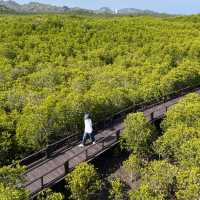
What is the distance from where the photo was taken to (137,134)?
728 inches

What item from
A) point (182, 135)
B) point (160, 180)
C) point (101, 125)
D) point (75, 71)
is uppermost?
point (182, 135)

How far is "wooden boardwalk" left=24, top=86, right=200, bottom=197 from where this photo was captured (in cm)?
1620

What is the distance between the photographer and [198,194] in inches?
533

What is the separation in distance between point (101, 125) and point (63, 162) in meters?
4.94

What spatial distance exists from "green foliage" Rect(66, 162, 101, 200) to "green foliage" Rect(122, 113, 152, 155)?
375 centimetres

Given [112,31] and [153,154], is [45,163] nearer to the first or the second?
[153,154]

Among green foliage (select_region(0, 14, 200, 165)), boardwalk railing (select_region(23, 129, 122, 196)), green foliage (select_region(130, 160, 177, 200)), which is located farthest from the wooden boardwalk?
green foliage (select_region(130, 160, 177, 200))

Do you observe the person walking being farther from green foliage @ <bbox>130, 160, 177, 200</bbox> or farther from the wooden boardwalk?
green foliage @ <bbox>130, 160, 177, 200</bbox>

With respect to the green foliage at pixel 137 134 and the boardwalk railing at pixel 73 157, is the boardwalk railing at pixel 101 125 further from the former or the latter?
the green foliage at pixel 137 134

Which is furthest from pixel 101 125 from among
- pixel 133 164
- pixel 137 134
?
pixel 133 164

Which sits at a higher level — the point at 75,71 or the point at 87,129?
the point at 87,129

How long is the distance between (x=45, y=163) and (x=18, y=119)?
11.8ft

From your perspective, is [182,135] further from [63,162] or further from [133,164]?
[63,162]

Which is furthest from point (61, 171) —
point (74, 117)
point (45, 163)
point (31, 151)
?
point (74, 117)
